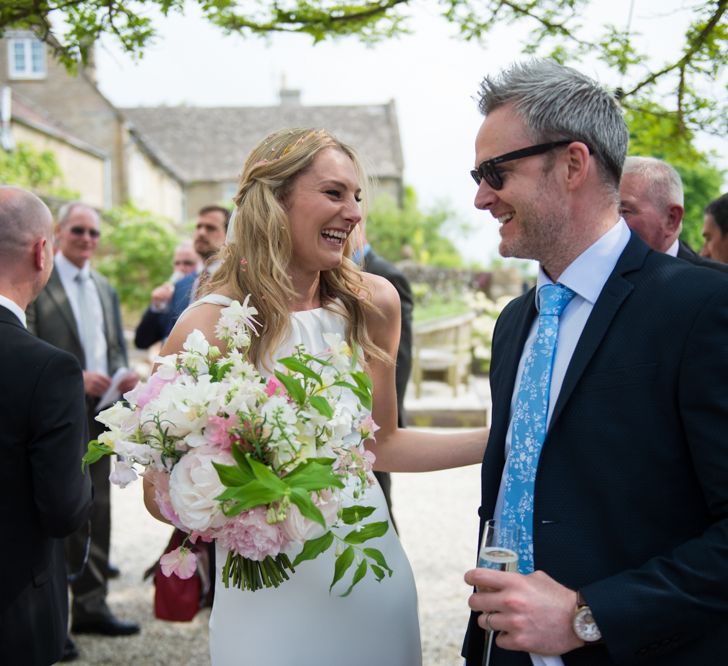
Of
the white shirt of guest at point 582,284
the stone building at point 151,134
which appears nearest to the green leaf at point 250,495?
the white shirt of guest at point 582,284

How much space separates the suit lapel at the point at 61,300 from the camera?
5.82 m

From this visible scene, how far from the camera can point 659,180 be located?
406cm

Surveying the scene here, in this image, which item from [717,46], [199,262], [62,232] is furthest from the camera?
[199,262]

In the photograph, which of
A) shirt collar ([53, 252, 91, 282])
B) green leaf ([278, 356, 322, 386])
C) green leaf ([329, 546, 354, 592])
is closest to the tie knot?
green leaf ([278, 356, 322, 386])

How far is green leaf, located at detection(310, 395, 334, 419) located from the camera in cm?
197

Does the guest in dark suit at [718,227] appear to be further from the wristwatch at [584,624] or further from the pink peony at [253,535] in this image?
the pink peony at [253,535]

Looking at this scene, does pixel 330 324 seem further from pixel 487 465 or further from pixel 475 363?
pixel 475 363

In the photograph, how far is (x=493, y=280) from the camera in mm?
26188

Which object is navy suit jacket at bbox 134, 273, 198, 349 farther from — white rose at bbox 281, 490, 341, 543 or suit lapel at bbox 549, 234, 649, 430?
suit lapel at bbox 549, 234, 649, 430

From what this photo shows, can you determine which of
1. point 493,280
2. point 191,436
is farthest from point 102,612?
point 493,280

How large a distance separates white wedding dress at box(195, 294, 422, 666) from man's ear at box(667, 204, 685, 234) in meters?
2.22

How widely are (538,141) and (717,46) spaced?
1.71 meters

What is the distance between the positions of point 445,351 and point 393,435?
11.6 meters

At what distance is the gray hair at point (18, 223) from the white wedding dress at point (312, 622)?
90 centimetres
